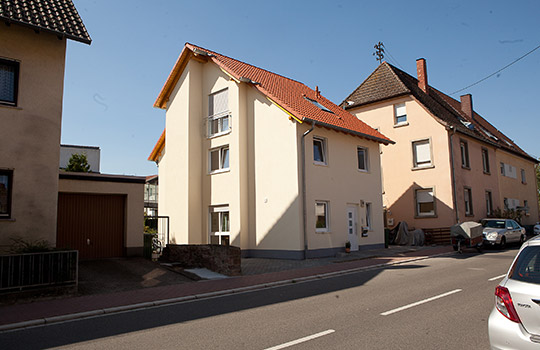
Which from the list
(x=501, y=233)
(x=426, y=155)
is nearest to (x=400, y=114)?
(x=426, y=155)

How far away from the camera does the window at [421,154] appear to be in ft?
84.8

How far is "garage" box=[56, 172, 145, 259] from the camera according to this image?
47.1 feet

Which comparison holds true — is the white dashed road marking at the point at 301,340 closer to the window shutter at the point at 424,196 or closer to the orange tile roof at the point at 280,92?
the orange tile roof at the point at 280,92

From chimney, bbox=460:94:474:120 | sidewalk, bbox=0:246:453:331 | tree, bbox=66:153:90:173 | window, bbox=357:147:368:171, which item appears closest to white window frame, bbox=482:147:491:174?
chimney, bbox=460:94:474:120

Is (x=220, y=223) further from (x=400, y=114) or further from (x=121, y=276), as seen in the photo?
(x=400, y=114)

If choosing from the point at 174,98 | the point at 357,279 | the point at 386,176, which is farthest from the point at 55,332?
the point at 386,176

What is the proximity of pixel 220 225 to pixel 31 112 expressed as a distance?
10.0 m

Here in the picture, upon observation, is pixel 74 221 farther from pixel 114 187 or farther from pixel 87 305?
pixel 87 305

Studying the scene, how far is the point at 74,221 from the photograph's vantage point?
14516mm

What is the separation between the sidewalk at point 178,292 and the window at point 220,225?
127 inches

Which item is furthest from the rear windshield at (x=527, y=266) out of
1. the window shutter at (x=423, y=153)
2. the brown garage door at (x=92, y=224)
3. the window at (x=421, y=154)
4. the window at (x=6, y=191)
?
the window shutter at (x=423, y=153)

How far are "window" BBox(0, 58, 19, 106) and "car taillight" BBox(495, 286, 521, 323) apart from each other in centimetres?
1231

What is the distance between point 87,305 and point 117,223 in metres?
6.85

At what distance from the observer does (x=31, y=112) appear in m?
11.8
